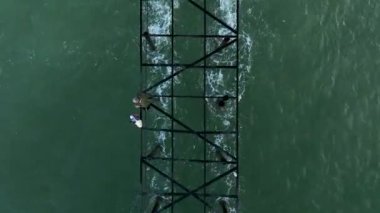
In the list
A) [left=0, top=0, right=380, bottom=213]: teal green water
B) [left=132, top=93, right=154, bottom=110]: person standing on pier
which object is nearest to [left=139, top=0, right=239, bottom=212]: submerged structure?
[left=0, top=0, right=380, bottom=213]: teal green water

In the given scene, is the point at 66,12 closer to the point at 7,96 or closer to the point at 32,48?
the point at 32,48

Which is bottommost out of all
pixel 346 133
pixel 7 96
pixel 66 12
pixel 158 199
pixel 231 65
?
pixel 158 199

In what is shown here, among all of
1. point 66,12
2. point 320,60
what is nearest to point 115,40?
point 66,12

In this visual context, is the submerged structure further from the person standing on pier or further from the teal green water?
the person standing on pier

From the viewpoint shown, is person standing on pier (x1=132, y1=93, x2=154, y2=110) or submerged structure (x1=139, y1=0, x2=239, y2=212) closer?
person standing on pier (x1=132, y1=93, x2=154, y2=110)

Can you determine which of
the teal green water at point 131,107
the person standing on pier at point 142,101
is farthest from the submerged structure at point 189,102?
the person standing on pier at point 142,101
